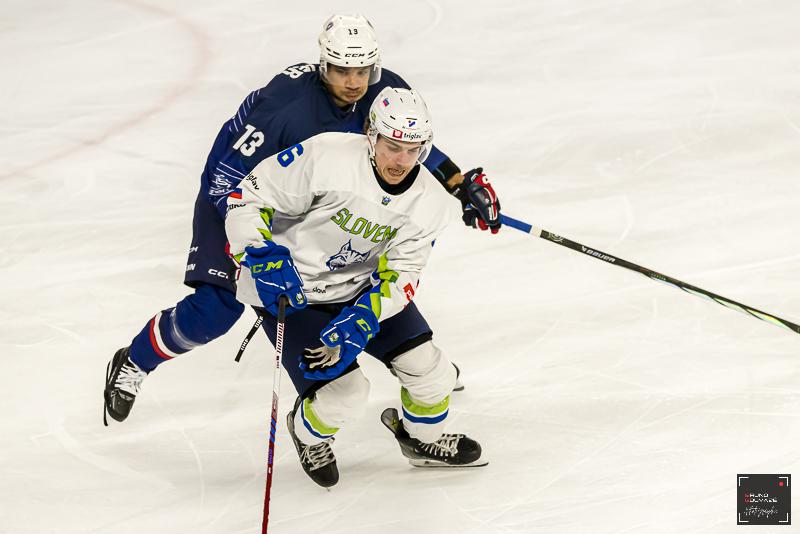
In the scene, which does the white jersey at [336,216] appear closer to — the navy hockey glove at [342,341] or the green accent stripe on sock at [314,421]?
the navy hockey glove at [342,341]

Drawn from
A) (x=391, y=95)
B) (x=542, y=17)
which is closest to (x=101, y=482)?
(x=391, y=95)

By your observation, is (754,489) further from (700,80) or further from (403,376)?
(700,80)

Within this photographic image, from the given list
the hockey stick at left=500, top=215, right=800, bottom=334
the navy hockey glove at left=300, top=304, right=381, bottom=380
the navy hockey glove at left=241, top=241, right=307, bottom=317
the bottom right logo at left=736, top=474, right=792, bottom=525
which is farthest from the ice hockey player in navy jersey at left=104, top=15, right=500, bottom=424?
the bottom right logo at left=736, top=474, right=792, bottom=525

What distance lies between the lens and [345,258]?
9.00 ft

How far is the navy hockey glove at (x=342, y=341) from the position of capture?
2.56 metres

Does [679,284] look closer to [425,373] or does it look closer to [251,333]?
[425,373]

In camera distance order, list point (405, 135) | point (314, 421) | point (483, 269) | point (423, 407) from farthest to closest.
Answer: point (483, 269) < point (423, 407) < point (314, 421) < point (405, 135)

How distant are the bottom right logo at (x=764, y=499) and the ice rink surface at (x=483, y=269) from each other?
0.03 metres

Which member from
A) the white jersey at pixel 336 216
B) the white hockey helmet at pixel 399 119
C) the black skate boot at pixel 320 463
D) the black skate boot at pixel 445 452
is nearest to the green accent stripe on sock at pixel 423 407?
the black skate boot at pixel 445 452

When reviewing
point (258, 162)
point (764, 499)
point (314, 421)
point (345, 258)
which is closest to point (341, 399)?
point (314, 421)

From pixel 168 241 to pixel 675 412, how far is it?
7.12 feet

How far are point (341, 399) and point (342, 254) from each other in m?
0.38

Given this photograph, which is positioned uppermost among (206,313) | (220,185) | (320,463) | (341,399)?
(220,185)

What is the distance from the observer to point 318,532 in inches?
105
